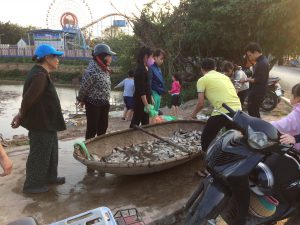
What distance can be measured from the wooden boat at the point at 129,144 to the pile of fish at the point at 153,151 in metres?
0.11

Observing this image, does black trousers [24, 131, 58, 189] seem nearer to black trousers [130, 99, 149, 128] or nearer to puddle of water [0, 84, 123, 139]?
black trousers [130, 99, 149, 128]

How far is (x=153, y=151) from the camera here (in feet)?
16.3

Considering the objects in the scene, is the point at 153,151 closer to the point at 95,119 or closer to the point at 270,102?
the point at 95,119

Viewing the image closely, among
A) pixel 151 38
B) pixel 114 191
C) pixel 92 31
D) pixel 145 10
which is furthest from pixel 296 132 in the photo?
pixel 92 31

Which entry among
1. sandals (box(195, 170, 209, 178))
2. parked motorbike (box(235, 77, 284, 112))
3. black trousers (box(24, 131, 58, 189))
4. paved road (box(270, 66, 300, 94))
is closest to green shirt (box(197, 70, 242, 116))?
sandals (box(195, 170, 209, 178))

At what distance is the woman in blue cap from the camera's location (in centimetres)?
383

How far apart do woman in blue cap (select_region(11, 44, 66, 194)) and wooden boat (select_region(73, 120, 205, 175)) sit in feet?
1.21

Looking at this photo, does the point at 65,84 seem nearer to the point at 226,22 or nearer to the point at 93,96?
the point at 226,22

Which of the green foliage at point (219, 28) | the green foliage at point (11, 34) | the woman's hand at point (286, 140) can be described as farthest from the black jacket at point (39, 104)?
the green foliage at point (11, 34)

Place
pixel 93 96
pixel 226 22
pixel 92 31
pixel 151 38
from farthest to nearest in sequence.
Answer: pixel 92 31 < pixel 151 38 < pixel 226 22 < pixel 93 96

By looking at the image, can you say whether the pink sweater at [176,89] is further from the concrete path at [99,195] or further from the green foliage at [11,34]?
the green foliage at [11,34]

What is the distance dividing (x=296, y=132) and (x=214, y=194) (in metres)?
1.09

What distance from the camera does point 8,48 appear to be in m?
43.0

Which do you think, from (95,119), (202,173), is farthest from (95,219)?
(95,119)
